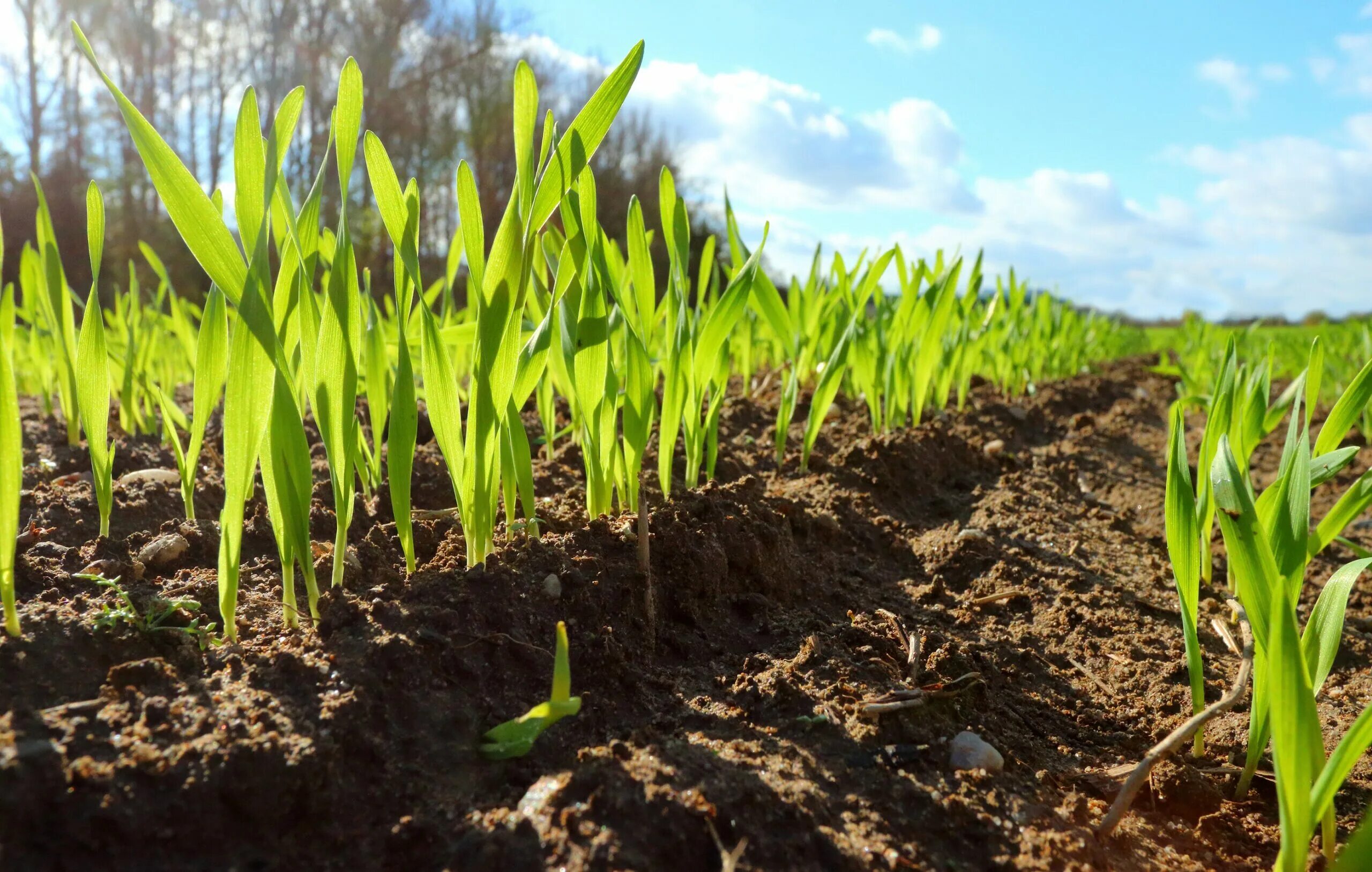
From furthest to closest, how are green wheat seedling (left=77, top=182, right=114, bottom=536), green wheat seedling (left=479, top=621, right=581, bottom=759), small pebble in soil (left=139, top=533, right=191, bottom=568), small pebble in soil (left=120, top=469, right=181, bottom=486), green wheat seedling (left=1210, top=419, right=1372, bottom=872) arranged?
small pebble in soil (left=120, top=469, right=181, bottom=486), small pebble in soil (left=139, top=533, right=191, bottom=568), green wheat seedling (left=77, top=182, right=114, bottom=536), green wheat seedling (left=479, top=621, right=581, bottom=759), green wheat seedling (left=1210, top=419, right=1372, bottom=872)

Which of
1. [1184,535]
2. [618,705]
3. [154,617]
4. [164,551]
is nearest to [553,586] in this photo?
[618,705]

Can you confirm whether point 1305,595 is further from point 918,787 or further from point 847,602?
point 918,787

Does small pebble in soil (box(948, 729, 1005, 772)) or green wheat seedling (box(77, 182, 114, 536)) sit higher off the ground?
green wheat seedling (box(77, 182, 114, 536))

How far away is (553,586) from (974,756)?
1.69 feet

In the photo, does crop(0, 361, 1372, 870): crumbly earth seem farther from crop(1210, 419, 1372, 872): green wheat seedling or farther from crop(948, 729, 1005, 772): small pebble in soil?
crop(1210, 419, 1372, 872): green wheat seedling

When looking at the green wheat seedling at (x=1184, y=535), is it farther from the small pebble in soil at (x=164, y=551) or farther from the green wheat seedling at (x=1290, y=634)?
the small pebble in soil at (x=164, y=551)

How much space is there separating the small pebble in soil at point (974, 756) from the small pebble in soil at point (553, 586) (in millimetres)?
483

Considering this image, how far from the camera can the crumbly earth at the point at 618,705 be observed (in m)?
0.69

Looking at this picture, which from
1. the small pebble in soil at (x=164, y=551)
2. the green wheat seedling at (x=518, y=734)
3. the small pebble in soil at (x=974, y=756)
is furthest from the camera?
the small pebble in soil at (x=164, y=551)

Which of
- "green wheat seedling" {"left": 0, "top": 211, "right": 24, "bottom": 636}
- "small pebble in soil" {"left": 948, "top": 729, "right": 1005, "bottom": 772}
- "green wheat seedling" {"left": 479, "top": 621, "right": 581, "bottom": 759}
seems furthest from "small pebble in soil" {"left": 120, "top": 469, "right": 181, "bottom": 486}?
"small pebble in soil" {"left": 948, "top": 729, "right": 1005, "bottom": 772}

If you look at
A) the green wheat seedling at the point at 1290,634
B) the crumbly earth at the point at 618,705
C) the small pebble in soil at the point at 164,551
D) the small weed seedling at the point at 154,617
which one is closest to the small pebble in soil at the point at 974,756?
the crumbly earth at the point at 618,705

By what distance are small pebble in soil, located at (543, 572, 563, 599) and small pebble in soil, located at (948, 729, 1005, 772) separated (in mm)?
483

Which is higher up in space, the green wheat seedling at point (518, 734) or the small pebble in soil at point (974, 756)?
the green wheat seedling at point (518, 734)

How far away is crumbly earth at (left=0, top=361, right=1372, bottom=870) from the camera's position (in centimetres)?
69
